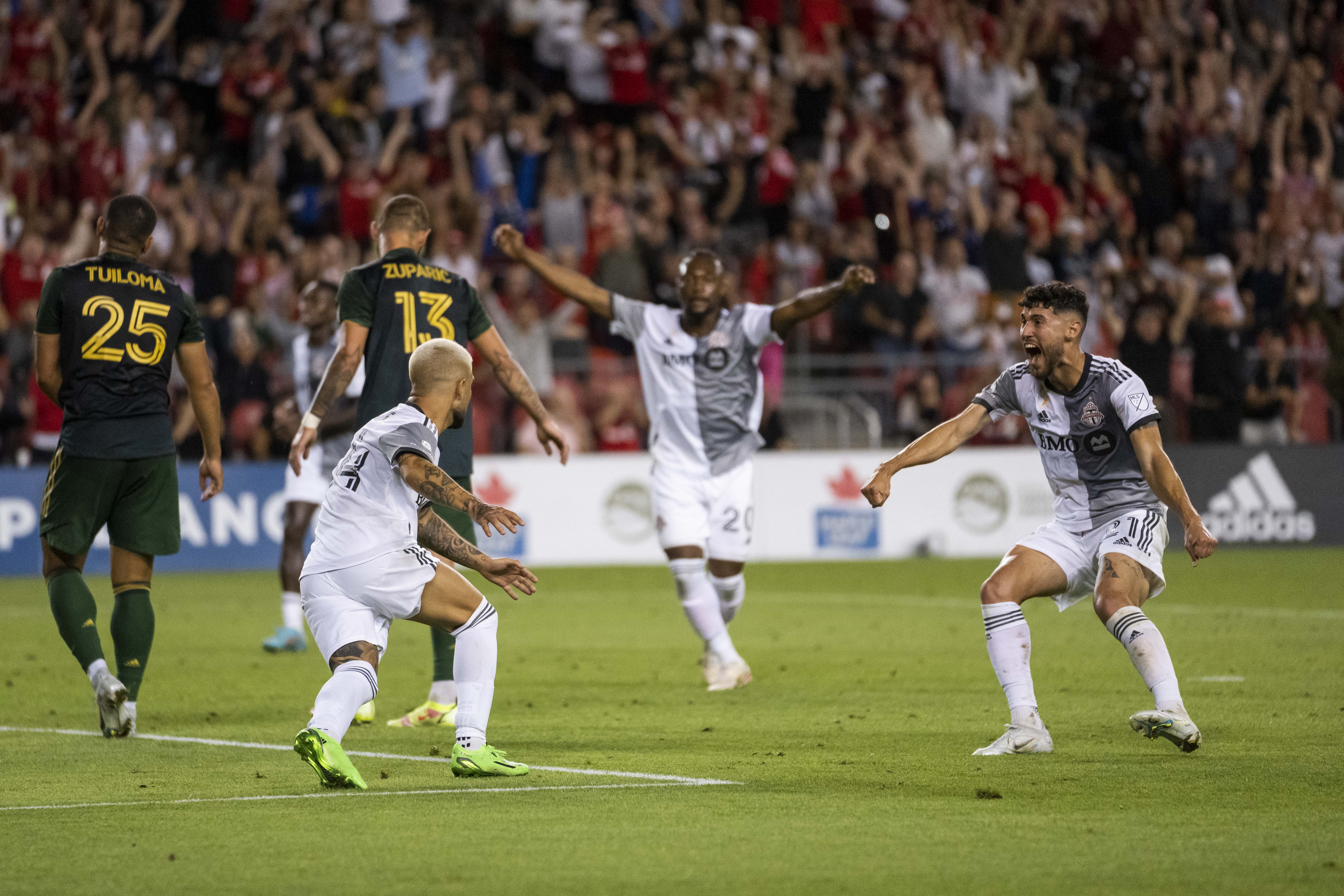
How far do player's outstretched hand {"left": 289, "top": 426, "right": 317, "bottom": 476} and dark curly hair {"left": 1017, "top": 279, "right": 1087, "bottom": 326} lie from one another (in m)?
3.45

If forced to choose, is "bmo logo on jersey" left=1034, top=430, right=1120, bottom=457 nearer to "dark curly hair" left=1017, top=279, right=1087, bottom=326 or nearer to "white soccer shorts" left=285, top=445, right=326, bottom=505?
"dark curly hair" left=1017, top=279, right=1087, bottom=326

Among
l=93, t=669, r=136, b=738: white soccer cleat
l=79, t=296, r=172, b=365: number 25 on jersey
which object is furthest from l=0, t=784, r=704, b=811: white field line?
l=79, t=296, r=172, b=365: number 25 on jersey

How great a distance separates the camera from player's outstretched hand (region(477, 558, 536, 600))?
641 centimetres

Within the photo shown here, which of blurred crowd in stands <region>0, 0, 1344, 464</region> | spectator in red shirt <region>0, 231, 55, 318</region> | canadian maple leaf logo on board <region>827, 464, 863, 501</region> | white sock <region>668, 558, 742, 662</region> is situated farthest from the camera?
blurred crowd in stands <region>0, 0, 1344, 464</region>

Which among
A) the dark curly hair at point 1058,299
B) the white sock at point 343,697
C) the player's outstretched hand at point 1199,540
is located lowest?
the white sock at point 343,697

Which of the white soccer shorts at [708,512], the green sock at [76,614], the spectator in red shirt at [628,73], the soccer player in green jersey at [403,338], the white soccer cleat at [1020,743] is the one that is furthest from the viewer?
the spectator in red shirt at [628,73]

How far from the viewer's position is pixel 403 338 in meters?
8.95

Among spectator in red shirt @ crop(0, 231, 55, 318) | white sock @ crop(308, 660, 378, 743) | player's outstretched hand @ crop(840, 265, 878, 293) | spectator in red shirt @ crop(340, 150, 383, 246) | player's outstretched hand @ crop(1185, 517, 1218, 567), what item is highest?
spectator in red shirt @ crop(340, 150, 383, 246)

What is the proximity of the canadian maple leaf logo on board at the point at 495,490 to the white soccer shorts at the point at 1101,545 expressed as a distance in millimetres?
11927

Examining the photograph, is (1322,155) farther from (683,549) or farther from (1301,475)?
(683,549)

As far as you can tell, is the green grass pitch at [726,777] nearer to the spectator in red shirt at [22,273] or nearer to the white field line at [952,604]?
the white field line at [952,604]

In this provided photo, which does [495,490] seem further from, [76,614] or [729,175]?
[76,614]

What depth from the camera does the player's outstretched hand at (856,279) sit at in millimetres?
9531

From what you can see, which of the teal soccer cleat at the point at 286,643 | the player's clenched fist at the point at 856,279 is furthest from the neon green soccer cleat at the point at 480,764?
the teal soccer cleat at the point at 286,643
